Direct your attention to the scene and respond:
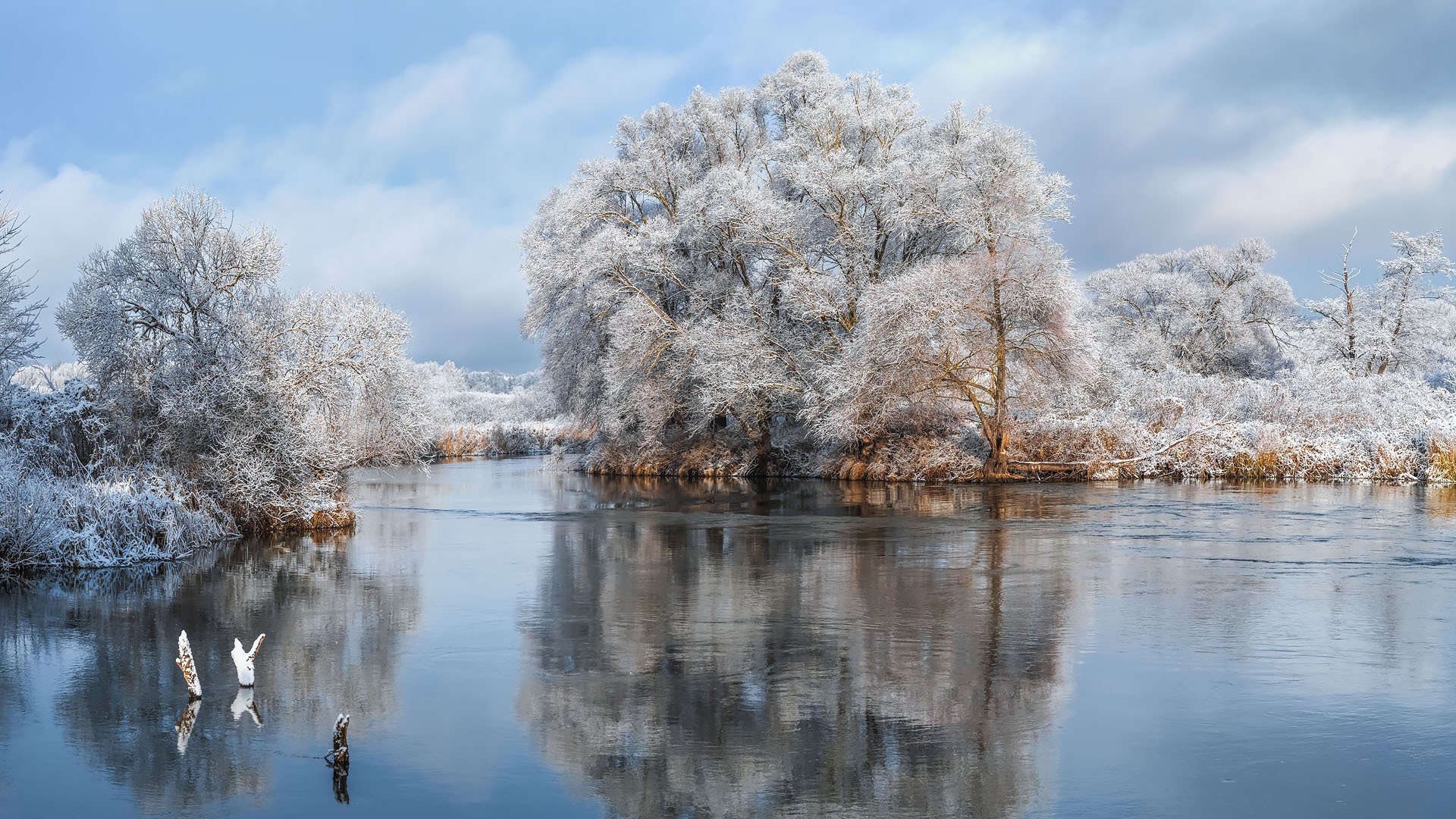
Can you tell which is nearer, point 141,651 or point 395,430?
point 141,651

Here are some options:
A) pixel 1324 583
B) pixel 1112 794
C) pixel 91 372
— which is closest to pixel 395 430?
pixel 91 372

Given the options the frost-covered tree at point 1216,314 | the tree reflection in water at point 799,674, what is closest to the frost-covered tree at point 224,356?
the tree reflection in water at point 799,674

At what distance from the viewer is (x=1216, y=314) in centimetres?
5459

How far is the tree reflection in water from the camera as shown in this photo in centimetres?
659

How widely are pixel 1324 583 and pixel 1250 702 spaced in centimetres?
644

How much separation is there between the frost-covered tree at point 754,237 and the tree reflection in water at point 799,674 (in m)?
15.9

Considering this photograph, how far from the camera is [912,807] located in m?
6.13

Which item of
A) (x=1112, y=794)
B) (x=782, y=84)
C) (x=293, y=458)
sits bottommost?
(x=1112, y=794)

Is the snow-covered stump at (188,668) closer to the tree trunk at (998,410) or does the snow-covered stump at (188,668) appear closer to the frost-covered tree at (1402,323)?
the tree trunk at (998,410)

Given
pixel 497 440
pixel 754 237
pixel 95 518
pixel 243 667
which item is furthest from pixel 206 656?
pixel 497 440

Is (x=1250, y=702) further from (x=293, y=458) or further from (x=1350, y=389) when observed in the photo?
(x=1350, y=389)

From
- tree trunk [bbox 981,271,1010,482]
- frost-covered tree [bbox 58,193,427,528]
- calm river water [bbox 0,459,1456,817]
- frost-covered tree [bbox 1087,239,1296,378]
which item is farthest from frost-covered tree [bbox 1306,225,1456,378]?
frost-covered tree [bbox 58,193,427,528]

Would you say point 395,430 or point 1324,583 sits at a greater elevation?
point 395,430

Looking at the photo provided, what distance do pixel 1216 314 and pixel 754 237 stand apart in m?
32.1
